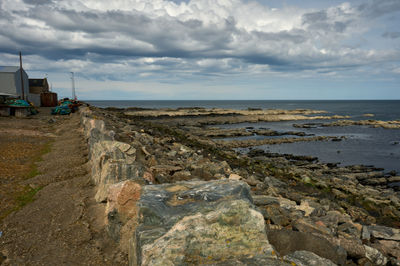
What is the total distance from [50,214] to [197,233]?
5.34 meters

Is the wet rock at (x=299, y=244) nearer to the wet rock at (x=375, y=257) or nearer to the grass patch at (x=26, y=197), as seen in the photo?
the wet rock at (x=375, y=257)

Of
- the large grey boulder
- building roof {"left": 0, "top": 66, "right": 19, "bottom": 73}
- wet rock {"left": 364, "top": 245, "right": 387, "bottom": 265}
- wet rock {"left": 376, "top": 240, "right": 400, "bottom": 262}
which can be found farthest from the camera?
building roof {"left": 0, "top": 66, "right": 19, "bottom": 73}

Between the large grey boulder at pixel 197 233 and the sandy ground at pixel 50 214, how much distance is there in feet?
4.83

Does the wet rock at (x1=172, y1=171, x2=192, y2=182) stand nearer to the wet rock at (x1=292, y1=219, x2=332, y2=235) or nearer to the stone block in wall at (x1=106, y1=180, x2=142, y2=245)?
the stone block in wall at (x1=106, y1=180, x2=142, y2=245)

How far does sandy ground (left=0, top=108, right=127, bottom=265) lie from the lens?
5.41m

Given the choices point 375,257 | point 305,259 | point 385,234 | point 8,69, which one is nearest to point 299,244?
point 305,259

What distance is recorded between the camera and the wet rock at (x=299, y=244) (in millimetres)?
4629

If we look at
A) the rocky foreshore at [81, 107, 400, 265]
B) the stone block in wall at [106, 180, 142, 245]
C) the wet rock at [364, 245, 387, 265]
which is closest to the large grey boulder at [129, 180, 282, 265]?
the rocky foreshore at [81, 107, 400, 265]

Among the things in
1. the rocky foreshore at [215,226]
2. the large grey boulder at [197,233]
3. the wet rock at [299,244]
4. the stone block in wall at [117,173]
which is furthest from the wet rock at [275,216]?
the stone block in wall at [117,173]

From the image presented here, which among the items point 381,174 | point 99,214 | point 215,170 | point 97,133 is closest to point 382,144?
point 381,174

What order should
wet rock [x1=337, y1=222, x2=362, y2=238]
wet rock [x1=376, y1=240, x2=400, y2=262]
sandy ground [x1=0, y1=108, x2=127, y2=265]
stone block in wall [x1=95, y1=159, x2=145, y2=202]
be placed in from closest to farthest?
sandy ground [x1=0, y1=108, x2=127, y2=265] < wet rock [x1=376, y1=240, x2=400, y2=262] < wet rock [x1=337, y1=222, x2=362, y2=238] < stone block in wall [x1=95, y1=159, x2=145, y2=202]

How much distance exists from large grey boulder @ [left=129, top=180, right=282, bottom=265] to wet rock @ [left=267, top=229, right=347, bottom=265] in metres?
0.90

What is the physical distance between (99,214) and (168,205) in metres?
3.19

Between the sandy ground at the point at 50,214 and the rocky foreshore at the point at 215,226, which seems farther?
the sandy ground at the point at 50,214
